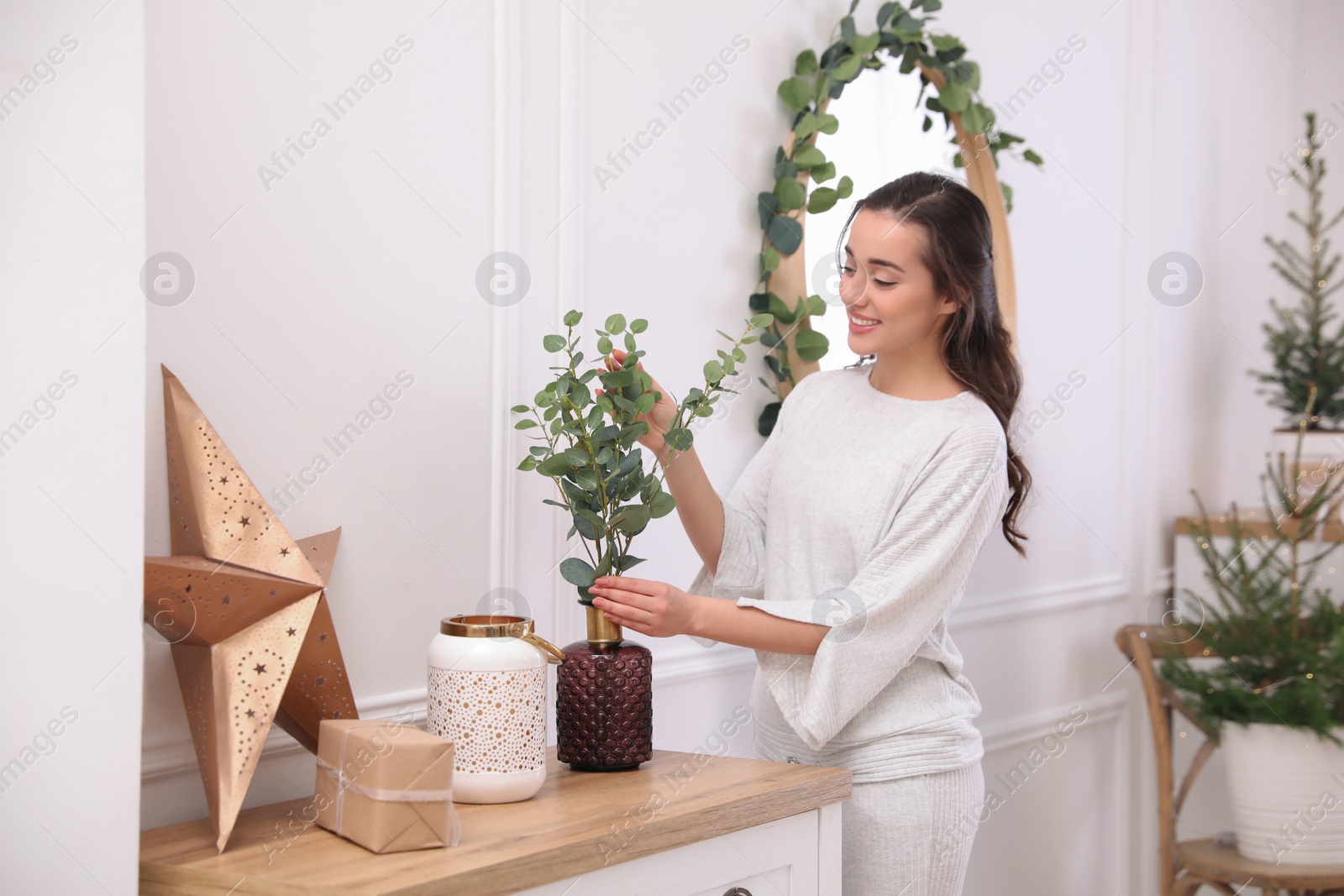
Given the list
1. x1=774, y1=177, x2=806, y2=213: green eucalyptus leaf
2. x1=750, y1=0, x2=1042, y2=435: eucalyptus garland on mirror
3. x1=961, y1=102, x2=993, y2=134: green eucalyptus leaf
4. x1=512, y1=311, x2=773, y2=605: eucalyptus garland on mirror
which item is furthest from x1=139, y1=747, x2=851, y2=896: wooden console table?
x1=961, y1=102, x2=993, y2=134: green eucalyptus leaf

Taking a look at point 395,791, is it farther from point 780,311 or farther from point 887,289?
point 780,311

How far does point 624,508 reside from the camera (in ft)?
4.53

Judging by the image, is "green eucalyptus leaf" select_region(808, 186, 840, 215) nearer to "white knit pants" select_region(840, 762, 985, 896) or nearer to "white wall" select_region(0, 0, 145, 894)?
"white knit pants" select_region(840, 762, 985, 896)

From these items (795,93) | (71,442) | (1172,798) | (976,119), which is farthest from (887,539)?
(1172,798)

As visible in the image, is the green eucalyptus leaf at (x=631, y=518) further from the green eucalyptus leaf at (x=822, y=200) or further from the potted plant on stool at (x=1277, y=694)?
the potted plant on stool at (x=1277, y=694)

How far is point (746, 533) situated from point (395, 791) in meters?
0.75

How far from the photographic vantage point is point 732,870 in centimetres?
126

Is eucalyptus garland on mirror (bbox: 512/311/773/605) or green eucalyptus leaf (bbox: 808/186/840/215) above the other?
green eucalyptus leaf (bbox: 808/186/840/215)

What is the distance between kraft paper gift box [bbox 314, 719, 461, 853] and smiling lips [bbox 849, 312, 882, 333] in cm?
85

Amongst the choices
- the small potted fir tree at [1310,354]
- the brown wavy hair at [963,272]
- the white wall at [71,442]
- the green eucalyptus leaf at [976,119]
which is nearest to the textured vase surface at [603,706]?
the white wall at [71,442]

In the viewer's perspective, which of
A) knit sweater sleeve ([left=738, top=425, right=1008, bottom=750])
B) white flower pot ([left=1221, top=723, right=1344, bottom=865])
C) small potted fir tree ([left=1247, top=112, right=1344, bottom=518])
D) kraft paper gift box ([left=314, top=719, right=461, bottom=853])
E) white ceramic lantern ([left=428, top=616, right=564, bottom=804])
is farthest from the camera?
small potted fir tree ([left=1247, top=112, right=1344, bottom=518])

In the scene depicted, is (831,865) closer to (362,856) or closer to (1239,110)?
(362,856)

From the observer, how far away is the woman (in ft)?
4.95

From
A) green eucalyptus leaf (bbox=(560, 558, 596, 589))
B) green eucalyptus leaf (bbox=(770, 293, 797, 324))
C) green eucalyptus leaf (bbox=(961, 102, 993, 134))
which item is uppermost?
green eucalyptus leaf (bbox=(961, 102, 993, 134))
